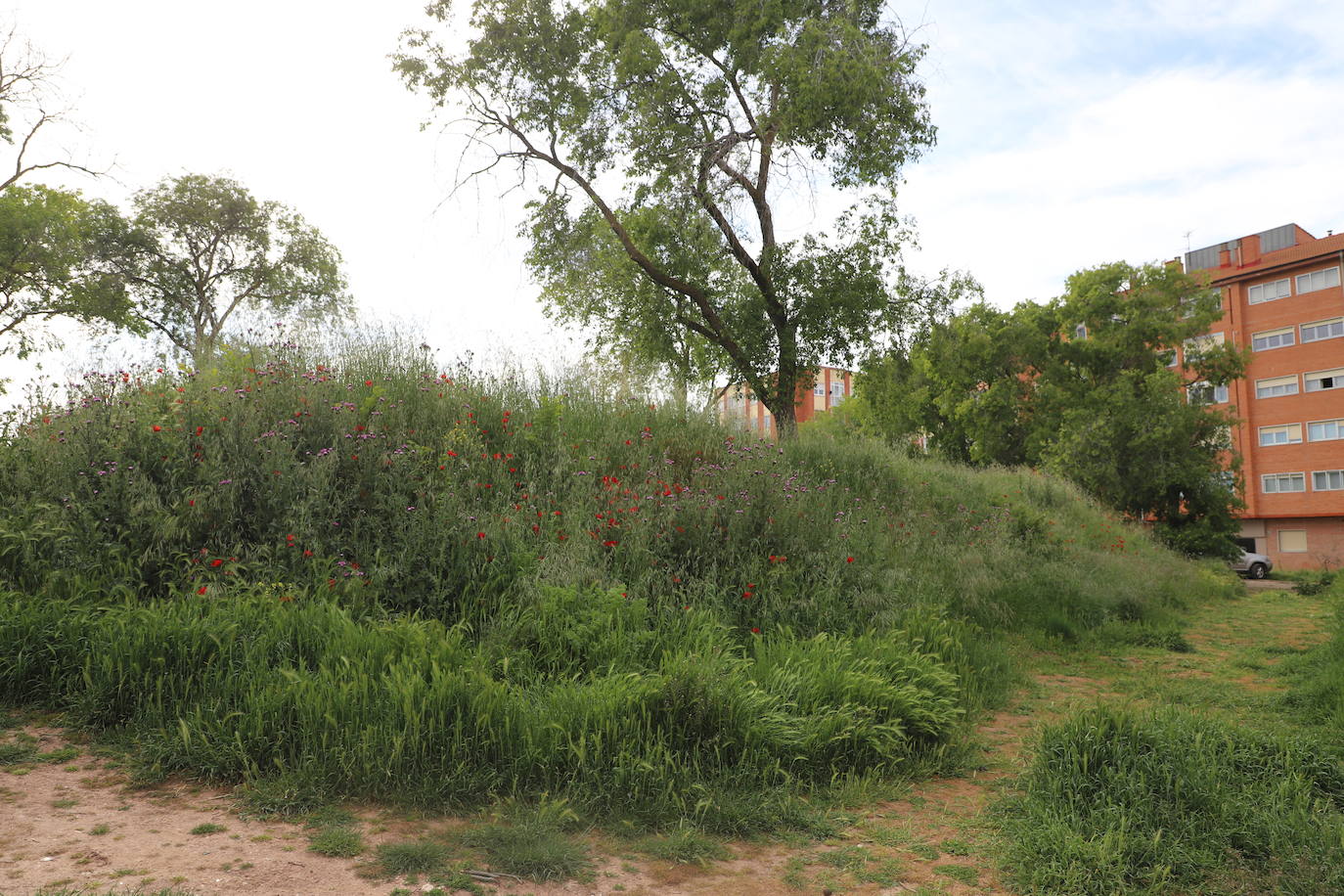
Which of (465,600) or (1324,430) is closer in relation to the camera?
(465,600)

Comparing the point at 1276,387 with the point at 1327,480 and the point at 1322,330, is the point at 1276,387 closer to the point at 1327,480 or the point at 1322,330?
the point at 1322,330

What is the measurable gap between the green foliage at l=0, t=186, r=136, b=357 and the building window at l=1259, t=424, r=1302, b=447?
51838 millimetres

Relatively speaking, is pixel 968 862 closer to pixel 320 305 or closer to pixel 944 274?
pixel 944 274

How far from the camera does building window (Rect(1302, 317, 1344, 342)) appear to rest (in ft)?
129

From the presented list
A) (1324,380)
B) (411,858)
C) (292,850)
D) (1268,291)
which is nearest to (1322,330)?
(1324,380)

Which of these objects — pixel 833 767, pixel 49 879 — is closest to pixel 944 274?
pixel 833 767

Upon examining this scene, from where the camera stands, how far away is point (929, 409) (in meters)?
37.6

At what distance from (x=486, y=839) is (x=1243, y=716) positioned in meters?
6.22

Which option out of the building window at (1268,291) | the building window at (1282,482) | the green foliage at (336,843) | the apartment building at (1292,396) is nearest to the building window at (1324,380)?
the apartment building at (1292,396)

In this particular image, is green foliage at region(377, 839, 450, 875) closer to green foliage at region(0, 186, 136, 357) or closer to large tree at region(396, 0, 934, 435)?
large tree at region(396, 0, 934, 435)

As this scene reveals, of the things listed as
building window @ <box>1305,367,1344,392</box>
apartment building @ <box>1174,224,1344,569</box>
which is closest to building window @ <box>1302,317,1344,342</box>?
apartment building @ <box>1174,224,1344,569</box>

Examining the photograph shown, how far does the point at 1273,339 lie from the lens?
4197 centimetres

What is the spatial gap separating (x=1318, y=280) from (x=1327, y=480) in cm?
1006

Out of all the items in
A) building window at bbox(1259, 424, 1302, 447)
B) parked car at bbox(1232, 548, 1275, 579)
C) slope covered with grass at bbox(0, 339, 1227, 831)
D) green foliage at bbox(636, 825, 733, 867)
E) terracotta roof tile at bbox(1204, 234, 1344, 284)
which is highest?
terracotta roof tile at bbox(1204, 234, 1344, 284)
